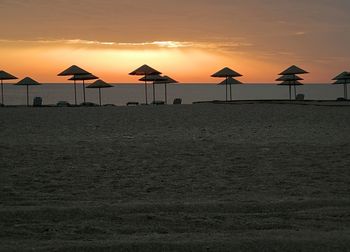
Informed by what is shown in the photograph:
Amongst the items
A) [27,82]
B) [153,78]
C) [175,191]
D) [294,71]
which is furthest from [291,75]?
[175,191]

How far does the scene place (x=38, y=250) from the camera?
133 inches

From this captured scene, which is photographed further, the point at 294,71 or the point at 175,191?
the point at 294,71

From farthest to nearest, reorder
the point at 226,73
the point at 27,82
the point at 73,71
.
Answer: the point at 226,73, the point at 27,82, the point at 73,71

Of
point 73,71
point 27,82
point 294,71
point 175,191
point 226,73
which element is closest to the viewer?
point 175,191

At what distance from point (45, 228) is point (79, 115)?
15140 millimetres

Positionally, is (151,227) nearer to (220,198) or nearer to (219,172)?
(220,198)

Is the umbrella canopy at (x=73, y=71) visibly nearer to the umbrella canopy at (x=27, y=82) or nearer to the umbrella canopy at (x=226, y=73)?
the umbrella canopy at (x=27, y=82)

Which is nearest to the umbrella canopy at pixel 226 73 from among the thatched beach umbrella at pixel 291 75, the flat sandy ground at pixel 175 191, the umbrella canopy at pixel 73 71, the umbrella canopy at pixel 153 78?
the thatched beach umbrella at pixel 291 75

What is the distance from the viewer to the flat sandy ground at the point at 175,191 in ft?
12.2

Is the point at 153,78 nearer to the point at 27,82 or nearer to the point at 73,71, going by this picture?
the point at 73,71

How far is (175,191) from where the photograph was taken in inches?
224

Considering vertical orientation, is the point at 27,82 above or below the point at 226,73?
below

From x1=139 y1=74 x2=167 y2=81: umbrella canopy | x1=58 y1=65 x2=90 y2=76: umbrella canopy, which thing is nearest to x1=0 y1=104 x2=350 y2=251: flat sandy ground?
x1=58 y1=65 x2=90 y2=76: umbrella canopy

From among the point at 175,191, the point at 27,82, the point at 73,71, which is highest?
the point at 73,71
